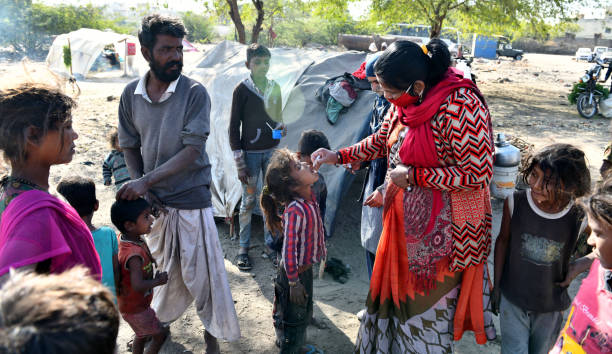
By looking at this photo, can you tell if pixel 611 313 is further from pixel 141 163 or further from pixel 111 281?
pixel 141 163

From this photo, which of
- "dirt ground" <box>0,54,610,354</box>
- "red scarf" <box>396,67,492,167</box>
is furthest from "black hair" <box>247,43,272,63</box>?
"red scarf" <box>396,67,492,167</box>

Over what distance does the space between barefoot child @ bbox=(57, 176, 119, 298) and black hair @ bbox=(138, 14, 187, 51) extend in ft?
2.79

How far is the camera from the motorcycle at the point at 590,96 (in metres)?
10.1

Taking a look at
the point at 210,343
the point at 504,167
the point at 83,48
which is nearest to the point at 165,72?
the point at 210,343

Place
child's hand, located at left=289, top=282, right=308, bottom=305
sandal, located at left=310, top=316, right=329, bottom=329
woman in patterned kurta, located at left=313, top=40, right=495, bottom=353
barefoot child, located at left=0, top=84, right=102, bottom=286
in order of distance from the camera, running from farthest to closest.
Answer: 1. sandal, located at left=310, top=316, right=329, bottom=329
2. child's hand, located at left=289, top=282, right=308, bottom=305
3. woman in patterned kurta, located at left=313, top=40, right=495, bottom=353
4. barefoot child, located at left=0, top=84, right=102, bottom=286

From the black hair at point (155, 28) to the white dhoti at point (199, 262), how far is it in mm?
978

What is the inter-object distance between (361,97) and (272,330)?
267 cm

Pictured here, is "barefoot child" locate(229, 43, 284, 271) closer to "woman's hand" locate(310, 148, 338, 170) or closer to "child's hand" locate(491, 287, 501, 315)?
"woman's hand" locate(310, 148, 338, 170)

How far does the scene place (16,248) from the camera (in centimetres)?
124

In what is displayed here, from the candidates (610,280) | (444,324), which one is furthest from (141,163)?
(610,280)

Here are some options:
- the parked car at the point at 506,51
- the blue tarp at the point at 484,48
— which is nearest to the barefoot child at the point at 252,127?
the blue tarp at the point at 484,48

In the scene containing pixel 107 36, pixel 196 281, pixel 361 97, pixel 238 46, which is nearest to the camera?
pixel 196 281

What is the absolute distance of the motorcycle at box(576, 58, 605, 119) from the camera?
10.1 metres

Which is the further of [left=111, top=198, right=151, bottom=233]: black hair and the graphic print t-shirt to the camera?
[left=111, top=198, right=151, bottom=233]: black hair
